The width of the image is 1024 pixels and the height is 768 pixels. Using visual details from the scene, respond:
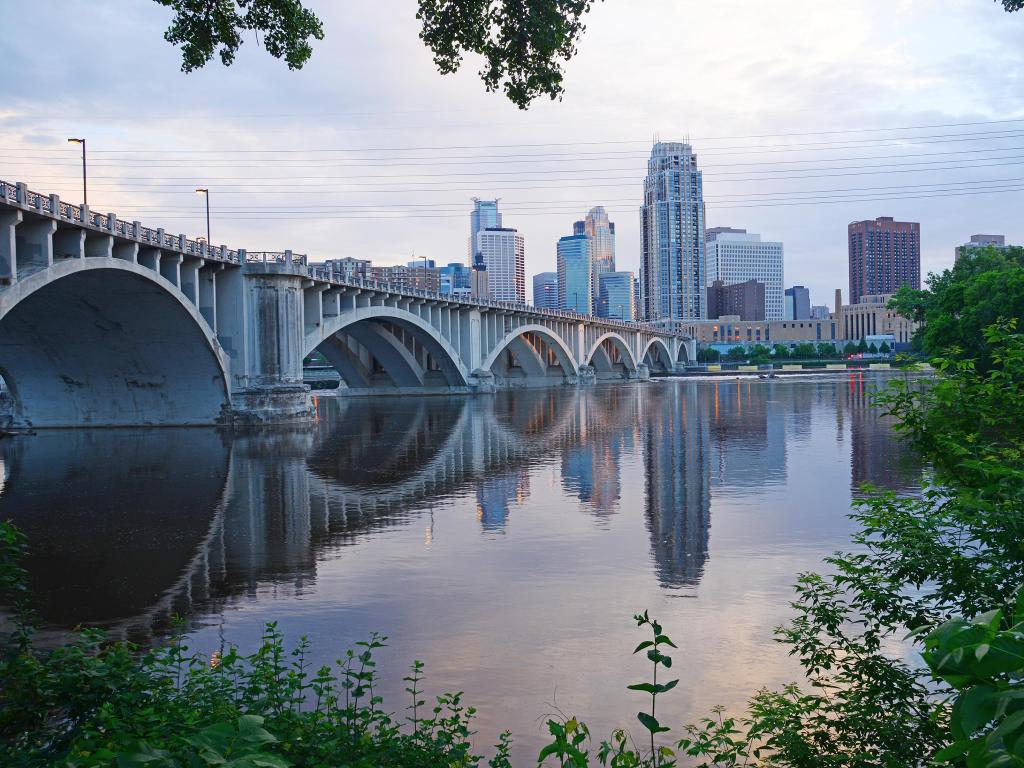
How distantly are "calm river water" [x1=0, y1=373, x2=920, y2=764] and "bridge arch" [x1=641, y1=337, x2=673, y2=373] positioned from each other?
12692 centimetres

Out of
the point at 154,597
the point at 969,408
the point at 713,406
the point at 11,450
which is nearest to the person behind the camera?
the point at 969,408

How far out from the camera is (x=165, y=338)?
43438 millimetres

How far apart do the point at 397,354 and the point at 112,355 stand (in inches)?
1482

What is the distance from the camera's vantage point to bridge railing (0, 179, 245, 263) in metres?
29.2

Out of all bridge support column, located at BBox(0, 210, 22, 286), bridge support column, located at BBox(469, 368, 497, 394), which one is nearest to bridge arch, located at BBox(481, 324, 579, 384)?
bridge support column, located at BBox(469, 368, 497, 394)

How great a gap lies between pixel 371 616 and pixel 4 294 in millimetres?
23295

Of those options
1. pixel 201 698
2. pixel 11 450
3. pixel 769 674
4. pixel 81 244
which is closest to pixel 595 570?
pixel 769 674

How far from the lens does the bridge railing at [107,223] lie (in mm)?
29219

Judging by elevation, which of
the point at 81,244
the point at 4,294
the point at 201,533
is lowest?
the point at 201,533

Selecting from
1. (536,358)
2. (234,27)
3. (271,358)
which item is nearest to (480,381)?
(536,358)

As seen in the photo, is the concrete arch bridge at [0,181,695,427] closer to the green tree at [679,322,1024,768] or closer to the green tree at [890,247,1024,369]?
the green tree at [679,322,1024,768]

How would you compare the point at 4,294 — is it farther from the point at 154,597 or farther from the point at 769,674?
the point at 769,674

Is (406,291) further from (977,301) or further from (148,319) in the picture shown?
(977,301)

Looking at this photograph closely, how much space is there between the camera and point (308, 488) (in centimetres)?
2419
